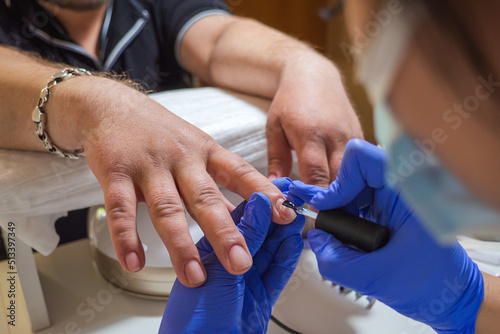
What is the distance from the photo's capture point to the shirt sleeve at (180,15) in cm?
105

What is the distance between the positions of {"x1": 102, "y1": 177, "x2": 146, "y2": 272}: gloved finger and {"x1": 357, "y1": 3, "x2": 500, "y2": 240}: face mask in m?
0.31

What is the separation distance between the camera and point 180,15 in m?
1.06

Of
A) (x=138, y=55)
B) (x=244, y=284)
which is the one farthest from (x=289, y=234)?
(x=138, y=55)

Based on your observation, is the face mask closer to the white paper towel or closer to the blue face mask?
→ the blue face mask

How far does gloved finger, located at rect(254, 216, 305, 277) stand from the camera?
1.66 feet

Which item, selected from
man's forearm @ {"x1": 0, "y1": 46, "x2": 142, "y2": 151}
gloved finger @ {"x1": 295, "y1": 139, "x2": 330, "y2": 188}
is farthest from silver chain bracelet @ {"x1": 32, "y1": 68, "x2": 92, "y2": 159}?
gloved finger @ {"x1": 295, "y1": 139, "x2": 330, "y2": 188}

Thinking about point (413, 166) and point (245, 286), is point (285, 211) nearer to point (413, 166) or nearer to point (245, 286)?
point (245, 286)

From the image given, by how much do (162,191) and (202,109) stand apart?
252mm

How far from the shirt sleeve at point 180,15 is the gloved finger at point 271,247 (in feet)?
2.39

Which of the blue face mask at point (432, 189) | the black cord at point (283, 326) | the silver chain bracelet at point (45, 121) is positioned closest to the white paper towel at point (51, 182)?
the silver chain bracelet at point (45, 121)

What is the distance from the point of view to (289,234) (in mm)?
507

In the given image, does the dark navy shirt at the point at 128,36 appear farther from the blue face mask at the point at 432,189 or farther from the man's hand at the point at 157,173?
the blue face mask at the point at 432,189

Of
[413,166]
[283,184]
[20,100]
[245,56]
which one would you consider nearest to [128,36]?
[245,56]

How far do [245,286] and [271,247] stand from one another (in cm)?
6
